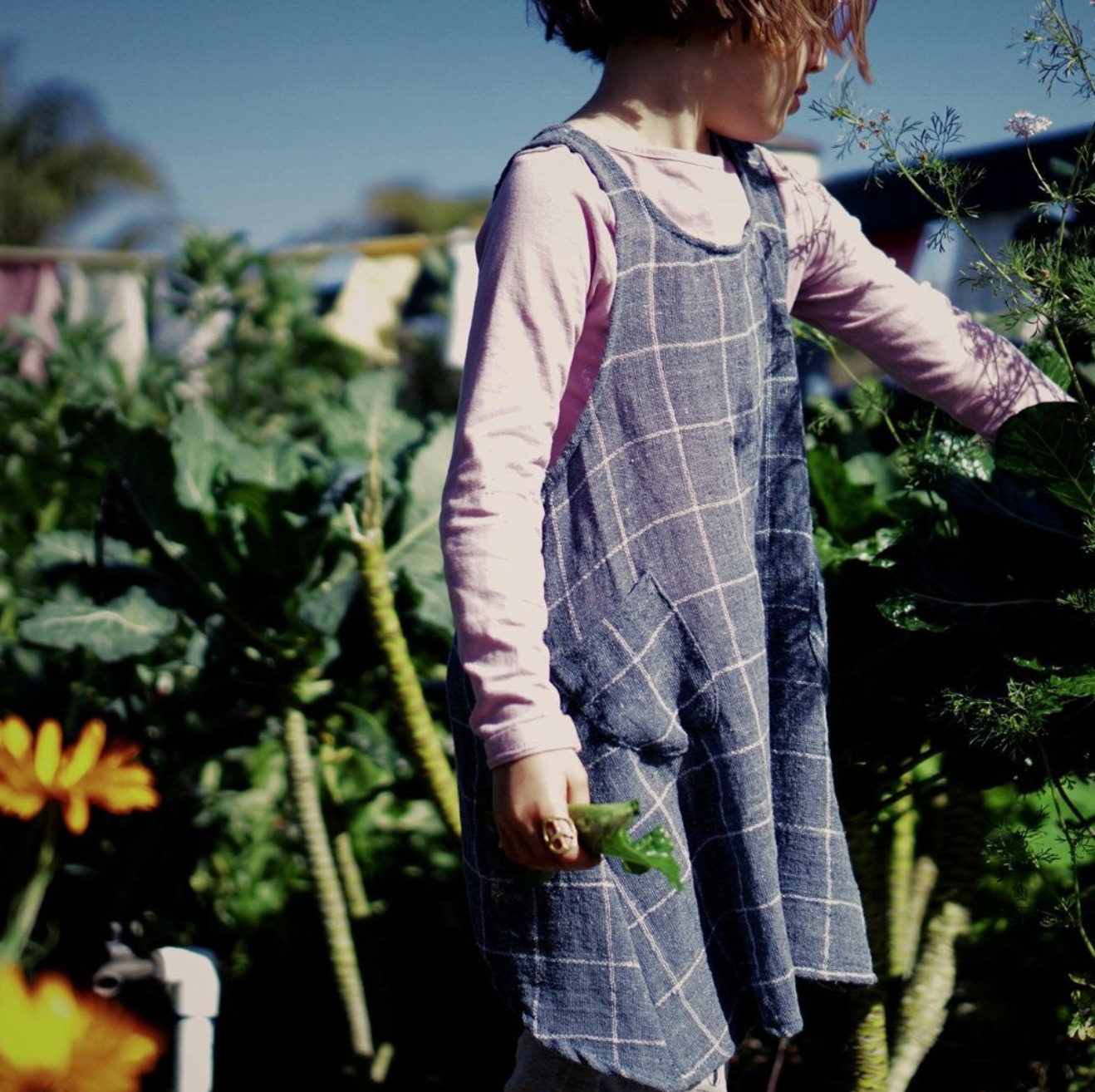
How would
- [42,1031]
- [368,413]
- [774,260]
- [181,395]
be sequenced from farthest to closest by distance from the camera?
1. [181,395]
2. [368,413]
3. [774,260]
4. [42,1031]

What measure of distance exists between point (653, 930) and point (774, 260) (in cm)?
61

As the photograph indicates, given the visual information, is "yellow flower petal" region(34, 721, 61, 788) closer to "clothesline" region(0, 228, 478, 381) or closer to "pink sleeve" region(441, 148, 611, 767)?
"pink sleeve" region(441, 148, 611, 767)

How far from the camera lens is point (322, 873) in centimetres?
168

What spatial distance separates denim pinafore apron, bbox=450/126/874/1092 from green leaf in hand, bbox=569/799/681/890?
10cm

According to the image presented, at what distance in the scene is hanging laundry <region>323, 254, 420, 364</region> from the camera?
7.32 m

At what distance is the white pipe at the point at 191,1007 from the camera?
1.14 meters

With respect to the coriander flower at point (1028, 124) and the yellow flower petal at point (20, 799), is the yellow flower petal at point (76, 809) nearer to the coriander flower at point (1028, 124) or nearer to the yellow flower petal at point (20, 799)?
the yellow flower petal at point (20, 799)

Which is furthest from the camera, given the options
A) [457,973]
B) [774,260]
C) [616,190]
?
[457,973]

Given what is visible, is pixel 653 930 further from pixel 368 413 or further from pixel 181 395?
pixel 181 395

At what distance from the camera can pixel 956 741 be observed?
1.20m

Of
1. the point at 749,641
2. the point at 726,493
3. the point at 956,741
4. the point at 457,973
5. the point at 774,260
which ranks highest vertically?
the point at 774,260

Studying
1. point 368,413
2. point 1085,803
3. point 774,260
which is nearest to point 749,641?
point 774,260

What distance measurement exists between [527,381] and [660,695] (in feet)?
0.92

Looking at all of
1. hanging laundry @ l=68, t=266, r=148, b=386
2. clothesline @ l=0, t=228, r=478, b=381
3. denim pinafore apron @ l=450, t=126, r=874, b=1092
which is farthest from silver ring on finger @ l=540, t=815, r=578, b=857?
hanging laundry @ l=68, t=266, r=148, b=386
